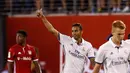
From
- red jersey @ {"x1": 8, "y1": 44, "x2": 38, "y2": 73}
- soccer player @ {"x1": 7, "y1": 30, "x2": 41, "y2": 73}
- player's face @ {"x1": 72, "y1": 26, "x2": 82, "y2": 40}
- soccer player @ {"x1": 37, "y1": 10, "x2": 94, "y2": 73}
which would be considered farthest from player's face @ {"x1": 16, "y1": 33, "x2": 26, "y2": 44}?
player's face @ {"x1": 72, "y1": 26, "x2": 82, "y2": 40}

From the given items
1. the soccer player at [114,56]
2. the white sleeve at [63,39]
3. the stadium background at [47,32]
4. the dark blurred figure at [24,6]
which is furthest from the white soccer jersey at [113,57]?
the dark blurred figure at [24,6]

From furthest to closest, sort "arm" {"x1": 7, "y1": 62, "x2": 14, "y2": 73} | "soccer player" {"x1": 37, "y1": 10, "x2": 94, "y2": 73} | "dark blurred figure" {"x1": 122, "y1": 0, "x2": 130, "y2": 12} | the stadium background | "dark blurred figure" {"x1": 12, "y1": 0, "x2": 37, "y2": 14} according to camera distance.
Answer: "dark blurred figure" {"x1": 12, "y1": 0, "x2": 37, "y2": 14} → the stadium background → "dark blurred figure" {"x1": 122, "y1": 0, "x2": 130, "y2": 12} → "arm" {"x1": 7, "y1": 62, "x2": 14, "y2": 73} → "soccer player" {"x1": 37, "y1": 10, "x2": 94, "y2": 73}

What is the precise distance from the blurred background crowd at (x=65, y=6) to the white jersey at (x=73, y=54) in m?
6.61

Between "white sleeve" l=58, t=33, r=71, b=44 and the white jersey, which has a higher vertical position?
"white sleeve" l=58, t=33, r=71, b=44

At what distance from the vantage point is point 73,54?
33.3 feet

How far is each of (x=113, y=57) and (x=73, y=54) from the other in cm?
176

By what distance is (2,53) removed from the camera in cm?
1761

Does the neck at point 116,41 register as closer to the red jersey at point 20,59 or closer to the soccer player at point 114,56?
the soccer player at point 114,56

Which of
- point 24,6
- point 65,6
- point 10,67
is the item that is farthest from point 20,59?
point 24,6

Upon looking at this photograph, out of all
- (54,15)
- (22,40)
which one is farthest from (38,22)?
(22,40)

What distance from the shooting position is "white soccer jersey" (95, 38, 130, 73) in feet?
27.9

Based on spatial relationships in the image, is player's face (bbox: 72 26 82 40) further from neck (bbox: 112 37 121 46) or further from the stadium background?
the stadium background

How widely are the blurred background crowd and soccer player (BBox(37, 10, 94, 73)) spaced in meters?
6.57

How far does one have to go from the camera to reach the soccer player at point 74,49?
10078 mm
